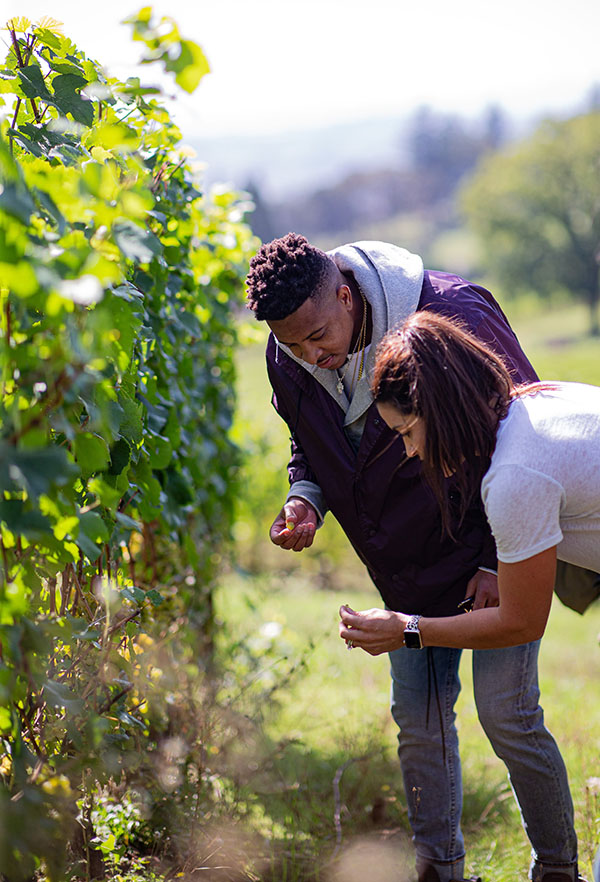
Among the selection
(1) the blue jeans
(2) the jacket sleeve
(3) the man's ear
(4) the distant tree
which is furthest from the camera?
(4) the distant tree

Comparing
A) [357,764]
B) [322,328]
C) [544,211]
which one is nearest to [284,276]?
[322,328]

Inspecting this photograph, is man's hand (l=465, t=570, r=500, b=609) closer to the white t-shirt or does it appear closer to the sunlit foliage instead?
the white t-shirt

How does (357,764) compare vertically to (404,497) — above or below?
below

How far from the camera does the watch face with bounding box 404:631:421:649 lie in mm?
1930

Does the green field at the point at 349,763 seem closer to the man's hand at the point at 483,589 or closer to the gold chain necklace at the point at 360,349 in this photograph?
the man's hand at the point at 483,589

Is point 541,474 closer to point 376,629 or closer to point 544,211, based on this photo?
point 376,629

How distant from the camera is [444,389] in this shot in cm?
171

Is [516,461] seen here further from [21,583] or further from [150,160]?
[150,160]

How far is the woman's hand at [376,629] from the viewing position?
6.40 feet

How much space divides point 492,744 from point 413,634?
0.43m

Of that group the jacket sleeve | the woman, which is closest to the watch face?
the woman

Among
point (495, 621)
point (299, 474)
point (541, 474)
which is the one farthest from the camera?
point (299, 474)

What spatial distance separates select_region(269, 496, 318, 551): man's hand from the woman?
52 centimetres

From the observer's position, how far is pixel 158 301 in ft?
7.84
